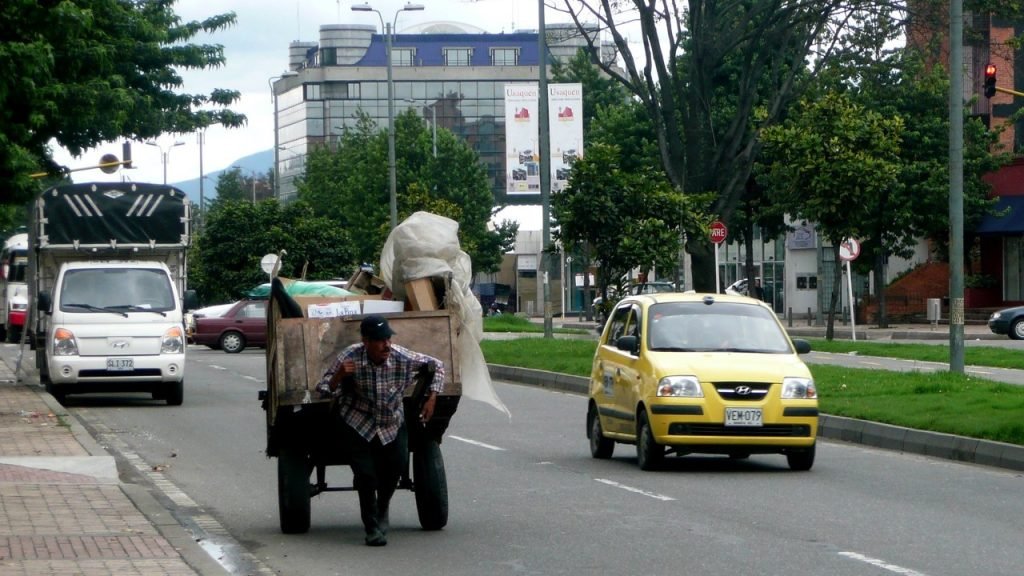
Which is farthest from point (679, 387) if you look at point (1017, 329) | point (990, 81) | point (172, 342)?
point (1017, 329)

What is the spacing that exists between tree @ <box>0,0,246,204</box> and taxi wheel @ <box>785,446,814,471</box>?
953cm

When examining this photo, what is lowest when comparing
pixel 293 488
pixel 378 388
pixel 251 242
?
pixel 293 488

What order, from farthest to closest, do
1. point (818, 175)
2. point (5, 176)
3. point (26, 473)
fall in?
point (818, 175), point (5, 176), point (26, 473)

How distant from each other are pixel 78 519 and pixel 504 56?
418 ft

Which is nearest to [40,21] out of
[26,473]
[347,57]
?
[26,473]

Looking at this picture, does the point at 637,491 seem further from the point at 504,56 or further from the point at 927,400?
the point at 504,56

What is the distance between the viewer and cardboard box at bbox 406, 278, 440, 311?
11.1 m

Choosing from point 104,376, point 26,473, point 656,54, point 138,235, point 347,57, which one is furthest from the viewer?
point 347,57

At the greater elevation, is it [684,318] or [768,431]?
[684,318]

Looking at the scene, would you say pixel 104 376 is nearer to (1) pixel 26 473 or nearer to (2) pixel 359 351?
(1) pixel 26 473

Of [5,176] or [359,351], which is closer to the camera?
[359,351]

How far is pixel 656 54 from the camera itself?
33.0 meters

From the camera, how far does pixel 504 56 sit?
137 metres

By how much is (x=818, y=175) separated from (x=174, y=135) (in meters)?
14.0
